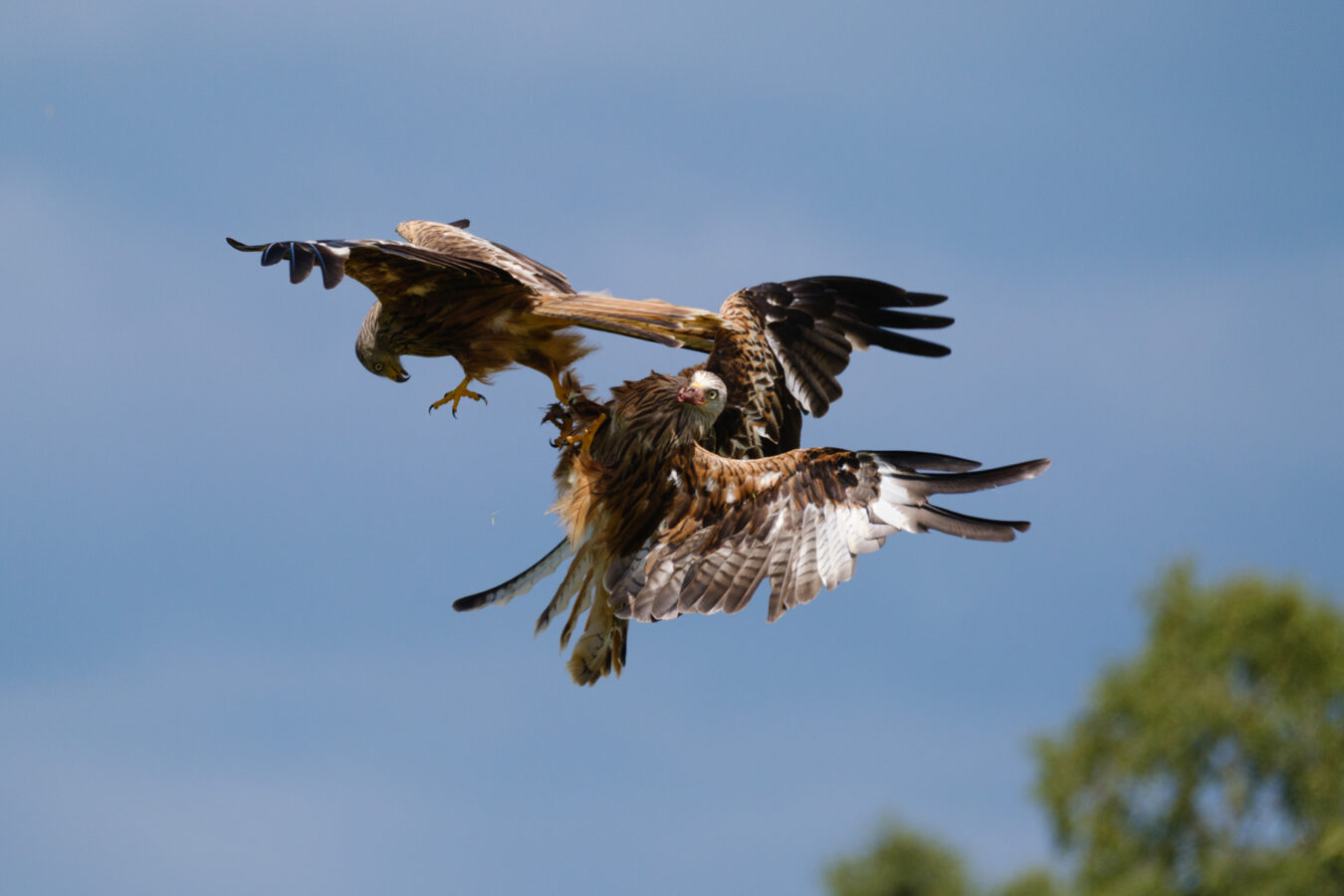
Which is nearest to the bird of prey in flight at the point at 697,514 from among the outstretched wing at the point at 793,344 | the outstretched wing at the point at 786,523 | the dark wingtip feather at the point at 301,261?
the outstretched wing at the point at 786,523

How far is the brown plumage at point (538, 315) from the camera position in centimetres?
669

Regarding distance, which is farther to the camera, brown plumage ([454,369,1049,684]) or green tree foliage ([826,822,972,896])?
green tree foliage ([826,822,972,896])

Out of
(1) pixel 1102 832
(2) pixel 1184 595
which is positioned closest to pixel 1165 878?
(1) pixel 1102 832

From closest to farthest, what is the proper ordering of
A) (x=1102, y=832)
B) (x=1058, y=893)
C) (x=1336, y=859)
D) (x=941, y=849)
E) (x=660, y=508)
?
(x=660, y=508)
(x=1058, y=893)
(x=941, y=849)
(x=1336, y=859)
(x=1102, y=832)

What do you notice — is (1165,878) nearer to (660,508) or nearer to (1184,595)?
(1184,595)

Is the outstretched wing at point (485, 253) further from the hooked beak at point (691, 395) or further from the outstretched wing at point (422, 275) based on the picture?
the hooked beak at point (691, 395)

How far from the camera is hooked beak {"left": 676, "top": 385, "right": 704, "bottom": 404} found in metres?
6.84

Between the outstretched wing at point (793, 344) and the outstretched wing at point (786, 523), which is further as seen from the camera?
the outstretched wing at point (793, 344)

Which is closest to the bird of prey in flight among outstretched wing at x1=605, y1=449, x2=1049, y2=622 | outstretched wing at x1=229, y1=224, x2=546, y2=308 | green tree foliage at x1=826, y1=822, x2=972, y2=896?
outstretched wing at x1=605, y1=449, x2=1049, y2=622

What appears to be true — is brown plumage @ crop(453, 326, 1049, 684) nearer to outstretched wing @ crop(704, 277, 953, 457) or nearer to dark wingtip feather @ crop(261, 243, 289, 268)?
outstretched wing @ crop(704, 277, 953, 457)

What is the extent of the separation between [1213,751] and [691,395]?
11.3m

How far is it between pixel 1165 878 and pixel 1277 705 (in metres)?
2.49

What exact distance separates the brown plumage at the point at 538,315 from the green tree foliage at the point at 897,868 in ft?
20.2

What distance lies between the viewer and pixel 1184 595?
17641mm
